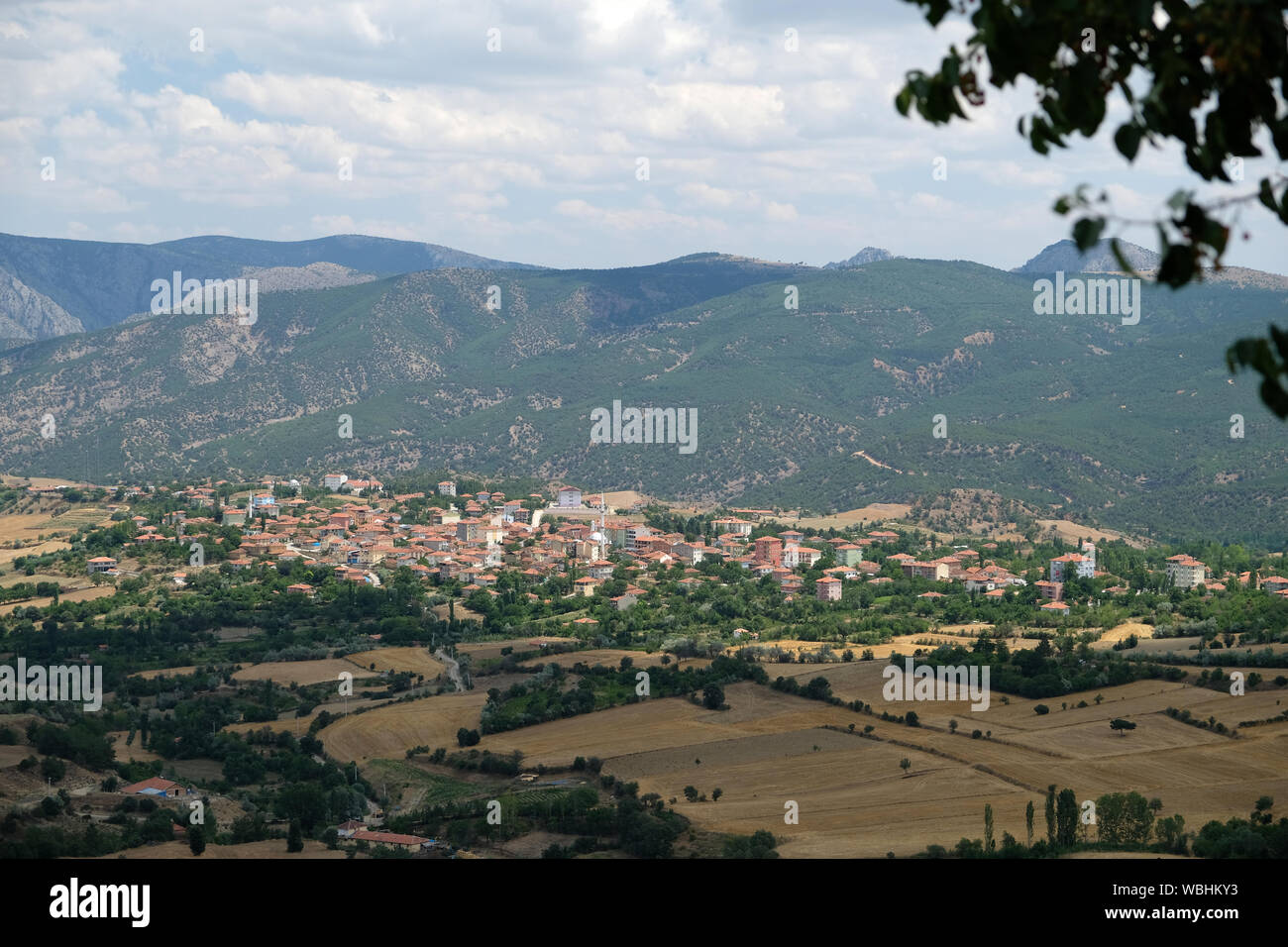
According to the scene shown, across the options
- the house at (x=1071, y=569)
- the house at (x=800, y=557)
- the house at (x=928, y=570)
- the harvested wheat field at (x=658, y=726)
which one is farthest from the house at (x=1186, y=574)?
the harvested wheat field at (x=658, y=726)

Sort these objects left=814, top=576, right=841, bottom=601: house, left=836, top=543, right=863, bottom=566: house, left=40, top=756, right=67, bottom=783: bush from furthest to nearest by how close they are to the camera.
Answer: left=836, top=543, right=863, bottom=566: house → left=814, top=576, right=841, bottom=601: house → left=40, top=756, right=67, bottom=783: bush

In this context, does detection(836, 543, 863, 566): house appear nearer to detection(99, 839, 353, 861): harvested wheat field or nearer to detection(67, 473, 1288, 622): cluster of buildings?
detection(67, 473, 1288, 622): cluster of buildings

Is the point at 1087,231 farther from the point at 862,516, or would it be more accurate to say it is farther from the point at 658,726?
the point at 862,516

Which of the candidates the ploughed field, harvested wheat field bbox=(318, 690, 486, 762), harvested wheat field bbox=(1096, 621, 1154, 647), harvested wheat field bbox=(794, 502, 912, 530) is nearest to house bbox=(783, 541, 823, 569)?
harvested wheat field bbox=(794, 502, 912, 530)

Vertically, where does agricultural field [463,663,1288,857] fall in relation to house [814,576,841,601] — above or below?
below

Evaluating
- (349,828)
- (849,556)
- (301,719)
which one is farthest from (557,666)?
(849,556)

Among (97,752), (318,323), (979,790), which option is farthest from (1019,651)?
(318,323)
